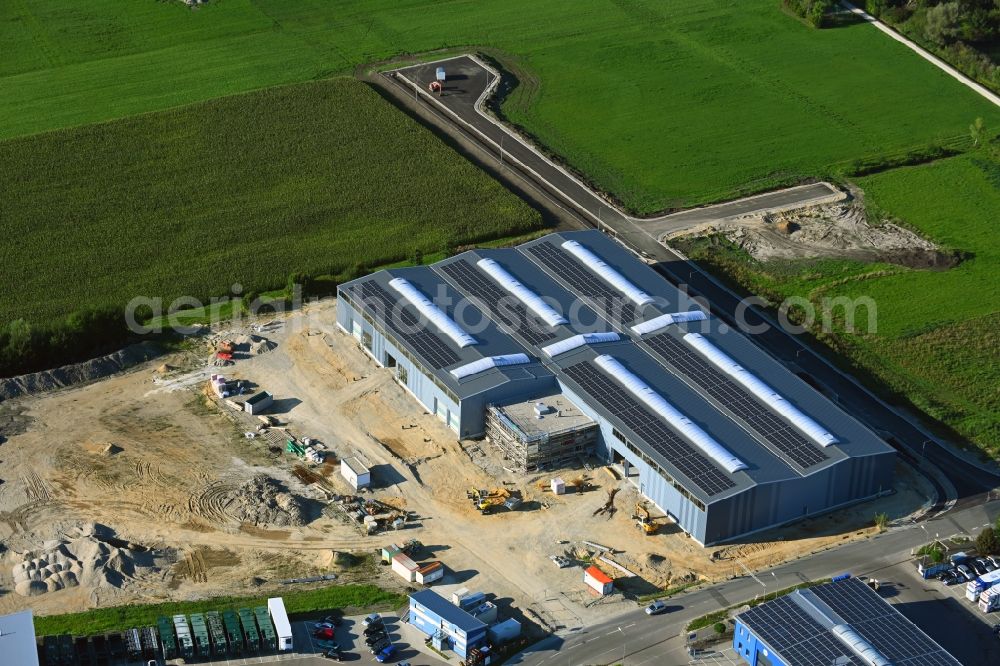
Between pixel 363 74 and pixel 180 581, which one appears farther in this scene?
pixel 363 74

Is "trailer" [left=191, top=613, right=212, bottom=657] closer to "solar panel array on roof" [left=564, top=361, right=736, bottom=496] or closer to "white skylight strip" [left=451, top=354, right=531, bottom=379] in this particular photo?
"white skylight strip" [left=451, top=354, right=531, bottom=379]

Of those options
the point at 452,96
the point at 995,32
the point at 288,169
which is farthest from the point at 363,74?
the point at 995,32

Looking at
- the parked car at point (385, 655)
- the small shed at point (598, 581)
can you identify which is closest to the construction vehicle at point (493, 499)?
the small shed at point (598, 581)

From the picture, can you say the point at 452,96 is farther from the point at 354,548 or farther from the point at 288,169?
the point at 354,548

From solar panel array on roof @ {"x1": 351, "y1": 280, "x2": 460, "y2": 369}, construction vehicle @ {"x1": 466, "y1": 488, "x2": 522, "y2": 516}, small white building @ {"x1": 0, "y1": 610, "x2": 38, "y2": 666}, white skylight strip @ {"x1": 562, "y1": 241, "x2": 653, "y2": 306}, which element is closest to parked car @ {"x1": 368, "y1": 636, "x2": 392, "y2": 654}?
construction vehicle @ {"x1": 466, "y1": 488, "x2": 522, "y2": 516}

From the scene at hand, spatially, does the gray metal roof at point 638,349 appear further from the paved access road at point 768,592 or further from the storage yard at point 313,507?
the paved access road at point 768,592

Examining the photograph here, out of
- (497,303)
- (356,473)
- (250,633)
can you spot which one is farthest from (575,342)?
(250,633)
